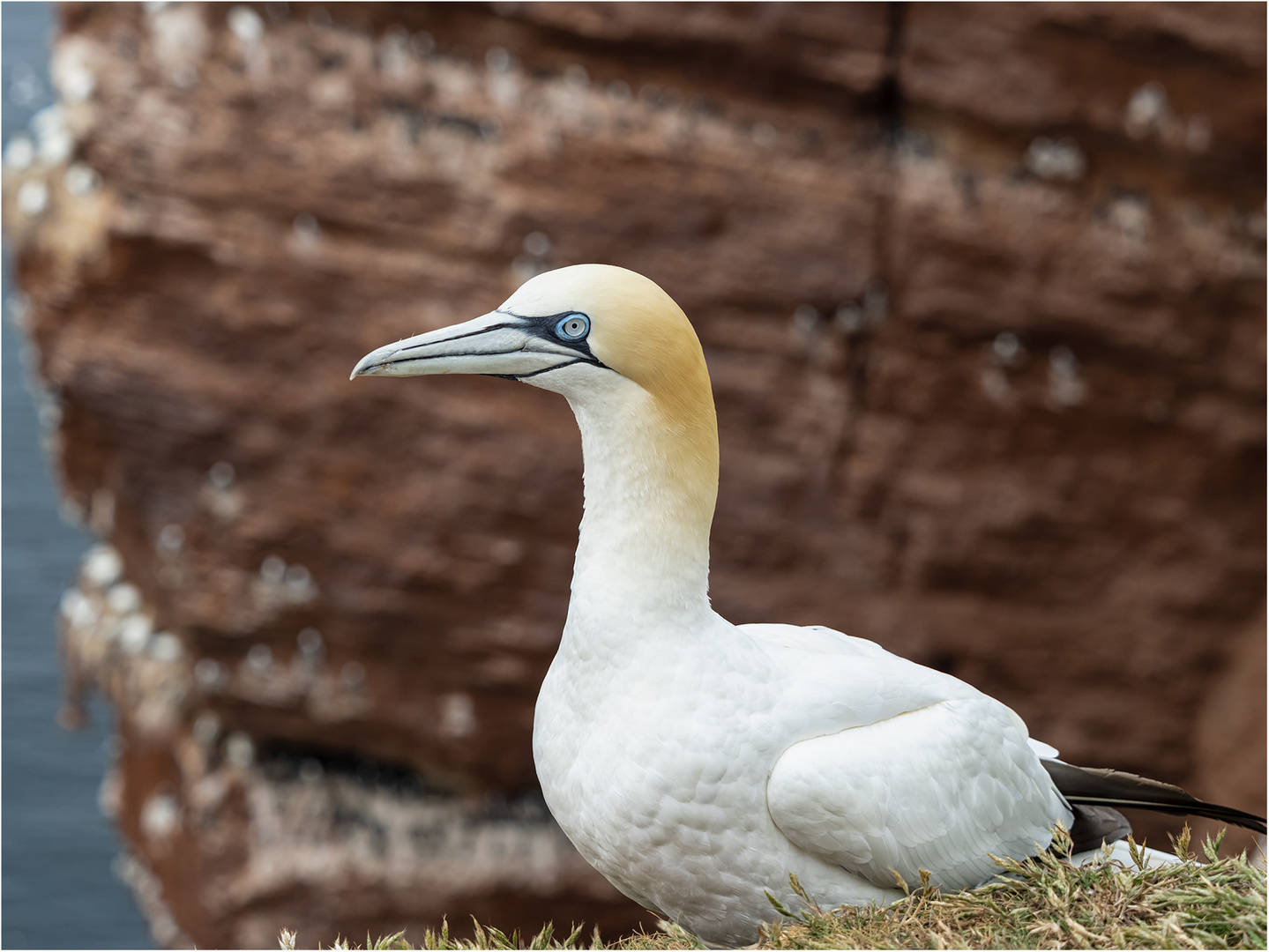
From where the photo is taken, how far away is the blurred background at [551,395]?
16.4 feet

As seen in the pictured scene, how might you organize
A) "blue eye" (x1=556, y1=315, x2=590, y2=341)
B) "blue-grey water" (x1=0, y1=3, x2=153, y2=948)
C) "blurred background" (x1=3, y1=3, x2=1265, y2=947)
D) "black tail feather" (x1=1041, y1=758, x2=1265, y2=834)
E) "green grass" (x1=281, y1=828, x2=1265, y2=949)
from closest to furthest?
"green grass" (x1=281, y1=828, x2=1265, y2=949)
"blue eye" (x1=556, y1=315, x2=590, y2=341)
"black tail feather" (x1=1041, y1=758, x2=1265, y2=834)
"blurred background" (x1=3, y1=3, x2=1265, y2=947)
"blue-grey water" (x1=0, y1=3, x2=153, y2=948)

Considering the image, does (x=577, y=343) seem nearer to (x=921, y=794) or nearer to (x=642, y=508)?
(x=642, y=508)

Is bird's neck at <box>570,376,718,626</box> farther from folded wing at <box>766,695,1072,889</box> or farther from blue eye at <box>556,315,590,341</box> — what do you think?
folded wing at <box>766,695,1072,889</box>

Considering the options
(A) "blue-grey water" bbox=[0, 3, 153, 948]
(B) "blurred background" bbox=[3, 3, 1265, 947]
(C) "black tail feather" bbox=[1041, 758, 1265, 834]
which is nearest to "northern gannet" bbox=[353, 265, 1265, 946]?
(C) "black tail feather" bbox=[1041, 758, 1265, 834]

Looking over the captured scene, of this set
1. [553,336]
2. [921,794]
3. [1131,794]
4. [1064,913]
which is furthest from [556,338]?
[1131,794]

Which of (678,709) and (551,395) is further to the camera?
(551,395)

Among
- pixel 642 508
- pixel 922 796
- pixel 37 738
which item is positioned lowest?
pixel 37 738

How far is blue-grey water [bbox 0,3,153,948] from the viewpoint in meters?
7.54

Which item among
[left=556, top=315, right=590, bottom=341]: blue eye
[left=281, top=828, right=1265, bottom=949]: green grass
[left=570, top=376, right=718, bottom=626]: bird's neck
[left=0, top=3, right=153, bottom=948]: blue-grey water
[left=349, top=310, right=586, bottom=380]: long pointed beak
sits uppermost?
[left=556, top=315, right=590, bottom=341]: blue eye

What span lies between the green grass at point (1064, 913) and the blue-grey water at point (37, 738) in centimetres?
633

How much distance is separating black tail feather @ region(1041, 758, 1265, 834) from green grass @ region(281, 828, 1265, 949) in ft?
0.45

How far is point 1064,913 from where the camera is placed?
6.28 feet

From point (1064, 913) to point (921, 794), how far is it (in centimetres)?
29

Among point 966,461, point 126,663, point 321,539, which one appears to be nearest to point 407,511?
point 321,539
